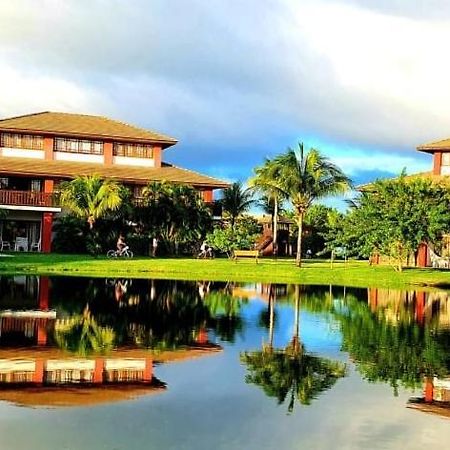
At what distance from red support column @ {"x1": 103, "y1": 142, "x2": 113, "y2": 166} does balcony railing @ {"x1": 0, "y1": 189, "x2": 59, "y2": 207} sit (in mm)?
6529

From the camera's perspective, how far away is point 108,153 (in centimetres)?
5009

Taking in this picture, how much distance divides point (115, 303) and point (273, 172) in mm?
20281

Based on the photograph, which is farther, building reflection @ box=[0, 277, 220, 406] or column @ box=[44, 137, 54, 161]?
column @ box=[44, 137, 54, 161]

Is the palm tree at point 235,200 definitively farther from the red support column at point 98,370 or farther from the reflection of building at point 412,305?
the red support column at point 98,370

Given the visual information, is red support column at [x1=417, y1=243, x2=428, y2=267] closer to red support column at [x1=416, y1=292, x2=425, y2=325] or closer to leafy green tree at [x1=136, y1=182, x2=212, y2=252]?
leafy green tree at [x1=136, y1=182, x2=212, y2=252]

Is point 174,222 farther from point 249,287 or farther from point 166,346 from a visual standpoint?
point 166,346

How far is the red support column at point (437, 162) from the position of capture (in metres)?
48.4

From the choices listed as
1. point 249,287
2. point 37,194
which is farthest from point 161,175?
point 249,287

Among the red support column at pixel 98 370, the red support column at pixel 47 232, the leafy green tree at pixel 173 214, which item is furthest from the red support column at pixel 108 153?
the red support column at pixel 98 370

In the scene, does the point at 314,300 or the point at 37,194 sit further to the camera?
the point at 37,194

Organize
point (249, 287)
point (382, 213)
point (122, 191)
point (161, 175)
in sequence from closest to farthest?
point (249, 287) → point (382, 213) → point (122, 191) → point (161, 175)

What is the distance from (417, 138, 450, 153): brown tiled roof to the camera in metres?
47.8

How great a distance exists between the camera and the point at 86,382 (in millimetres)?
10570

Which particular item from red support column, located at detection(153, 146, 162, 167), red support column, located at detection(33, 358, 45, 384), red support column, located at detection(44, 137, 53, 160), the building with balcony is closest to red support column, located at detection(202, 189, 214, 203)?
the building with balcony
